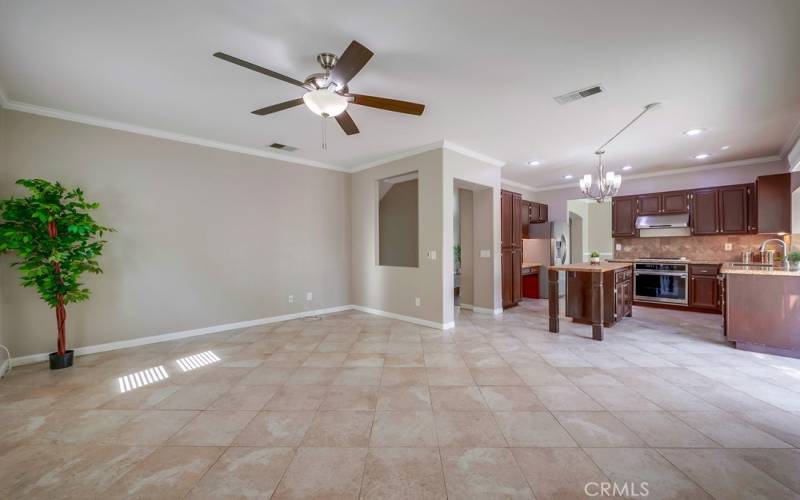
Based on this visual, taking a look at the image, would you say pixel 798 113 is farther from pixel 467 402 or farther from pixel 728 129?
pixel 467 402

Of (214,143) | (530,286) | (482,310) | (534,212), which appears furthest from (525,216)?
(214,143)

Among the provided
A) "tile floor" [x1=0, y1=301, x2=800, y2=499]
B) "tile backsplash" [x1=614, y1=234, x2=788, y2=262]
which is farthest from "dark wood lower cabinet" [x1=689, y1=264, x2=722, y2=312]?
"tile floor" [x1=0, y1=301, x2=800, y2=499]

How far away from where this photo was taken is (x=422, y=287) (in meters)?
4.86

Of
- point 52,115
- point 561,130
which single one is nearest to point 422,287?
point 561,130

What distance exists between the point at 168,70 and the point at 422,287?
150 inches

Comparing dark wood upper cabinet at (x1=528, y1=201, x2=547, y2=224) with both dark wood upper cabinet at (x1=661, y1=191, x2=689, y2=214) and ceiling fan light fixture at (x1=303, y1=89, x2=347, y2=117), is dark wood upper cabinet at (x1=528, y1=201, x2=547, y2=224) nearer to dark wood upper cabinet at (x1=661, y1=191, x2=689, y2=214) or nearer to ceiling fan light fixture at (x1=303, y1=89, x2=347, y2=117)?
dark wood upper cabinet at (x1=661, y1=191, x2=689, y2=214)

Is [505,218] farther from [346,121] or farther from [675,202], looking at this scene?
[346,121]

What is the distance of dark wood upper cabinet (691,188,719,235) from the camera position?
565cm

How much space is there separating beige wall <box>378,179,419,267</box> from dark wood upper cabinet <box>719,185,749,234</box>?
17.8 feet

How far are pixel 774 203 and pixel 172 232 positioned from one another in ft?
29.1

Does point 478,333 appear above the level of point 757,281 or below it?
below

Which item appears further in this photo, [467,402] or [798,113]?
[798,113]

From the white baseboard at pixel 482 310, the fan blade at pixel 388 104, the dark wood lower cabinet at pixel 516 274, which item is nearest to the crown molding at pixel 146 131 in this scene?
the fan blade at pixel 388 104

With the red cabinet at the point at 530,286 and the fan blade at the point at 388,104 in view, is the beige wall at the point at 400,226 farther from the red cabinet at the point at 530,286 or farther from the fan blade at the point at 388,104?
the fan blade at the point at 388,104
